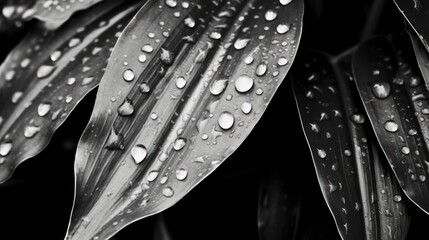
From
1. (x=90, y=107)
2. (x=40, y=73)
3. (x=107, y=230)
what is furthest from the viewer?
(x=90, y=107)

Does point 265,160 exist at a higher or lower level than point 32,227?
higher

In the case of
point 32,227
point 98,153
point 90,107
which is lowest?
point 32,227

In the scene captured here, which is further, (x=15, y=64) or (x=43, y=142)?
(x=15, y=64)

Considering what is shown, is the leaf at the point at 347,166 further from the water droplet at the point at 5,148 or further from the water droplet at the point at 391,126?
the water droplet at the point at 5,148

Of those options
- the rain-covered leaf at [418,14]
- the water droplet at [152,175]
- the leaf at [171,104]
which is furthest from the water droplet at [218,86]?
the rain-covered leaf at [418,14]

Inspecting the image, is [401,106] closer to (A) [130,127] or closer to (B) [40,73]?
(A) [130,127]

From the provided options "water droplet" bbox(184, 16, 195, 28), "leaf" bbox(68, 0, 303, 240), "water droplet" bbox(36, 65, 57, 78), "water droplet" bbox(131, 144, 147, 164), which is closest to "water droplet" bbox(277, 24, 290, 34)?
"leaf" bbox(68, 0, 303, 240)

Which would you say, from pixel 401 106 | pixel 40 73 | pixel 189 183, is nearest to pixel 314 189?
pixel 401 106
